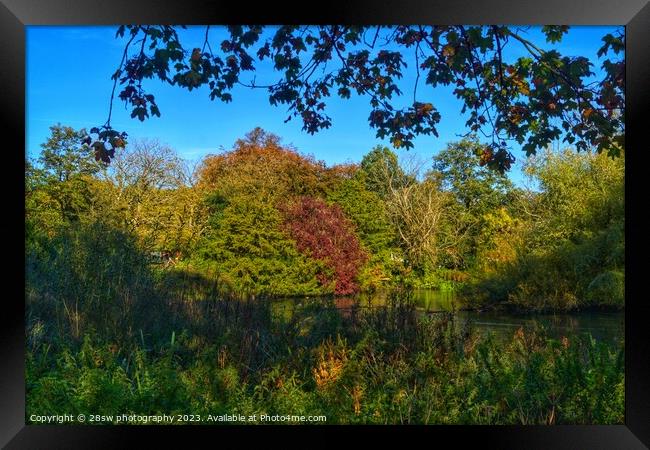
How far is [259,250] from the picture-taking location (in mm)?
4434

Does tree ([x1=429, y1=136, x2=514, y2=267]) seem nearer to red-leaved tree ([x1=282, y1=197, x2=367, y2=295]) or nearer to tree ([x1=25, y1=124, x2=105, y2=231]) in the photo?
red-leaved tree ([x1=282, y1=197, x2=367, y2=295])

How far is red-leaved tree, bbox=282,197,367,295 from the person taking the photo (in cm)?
441

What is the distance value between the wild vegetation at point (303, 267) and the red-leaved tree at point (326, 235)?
0.5 inches

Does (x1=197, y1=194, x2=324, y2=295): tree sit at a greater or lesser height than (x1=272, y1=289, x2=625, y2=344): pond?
greater

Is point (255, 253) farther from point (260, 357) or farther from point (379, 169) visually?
point (379, 169)

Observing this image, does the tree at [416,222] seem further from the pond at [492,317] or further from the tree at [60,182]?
the tree at [60,182]

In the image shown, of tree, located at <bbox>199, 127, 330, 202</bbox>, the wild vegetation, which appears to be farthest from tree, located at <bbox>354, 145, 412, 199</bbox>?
tree, located at <bbox>199, 127, 330, 202</bbox>

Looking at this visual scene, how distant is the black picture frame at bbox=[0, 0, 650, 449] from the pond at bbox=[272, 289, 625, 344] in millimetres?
934

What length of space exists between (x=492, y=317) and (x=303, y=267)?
5.41 ft

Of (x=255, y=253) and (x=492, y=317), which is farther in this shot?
(x=255, y=253)
